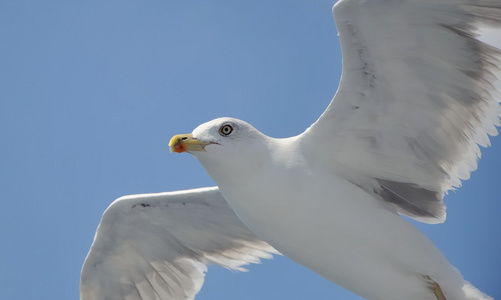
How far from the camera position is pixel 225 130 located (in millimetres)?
3768

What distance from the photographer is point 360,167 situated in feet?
13.2

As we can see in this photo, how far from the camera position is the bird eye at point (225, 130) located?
3762mm

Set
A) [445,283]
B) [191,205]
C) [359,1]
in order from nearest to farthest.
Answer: [359,1] → [445,283] → [191,205]

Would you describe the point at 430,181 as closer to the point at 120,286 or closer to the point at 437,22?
the point at 437,22

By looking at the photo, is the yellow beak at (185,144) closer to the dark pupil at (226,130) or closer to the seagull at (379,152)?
the seagull at (379,152)

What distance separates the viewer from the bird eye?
→ 12.3ft

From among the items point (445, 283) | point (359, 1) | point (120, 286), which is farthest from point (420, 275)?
point (120, 286)

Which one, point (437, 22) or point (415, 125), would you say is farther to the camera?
point (415, 125)

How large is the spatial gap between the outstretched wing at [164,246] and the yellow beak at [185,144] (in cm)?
88

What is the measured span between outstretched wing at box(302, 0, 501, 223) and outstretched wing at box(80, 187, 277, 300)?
40.5 inches

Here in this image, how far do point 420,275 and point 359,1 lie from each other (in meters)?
1.36

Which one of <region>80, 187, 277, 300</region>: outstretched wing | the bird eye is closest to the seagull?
the bird eye

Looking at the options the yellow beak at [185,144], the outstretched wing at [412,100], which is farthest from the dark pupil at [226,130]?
the outstretched wing at [412,100]

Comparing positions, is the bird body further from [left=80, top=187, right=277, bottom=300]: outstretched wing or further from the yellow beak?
[left=80, top=187, right=277, bottom=300]: outstretched wing
